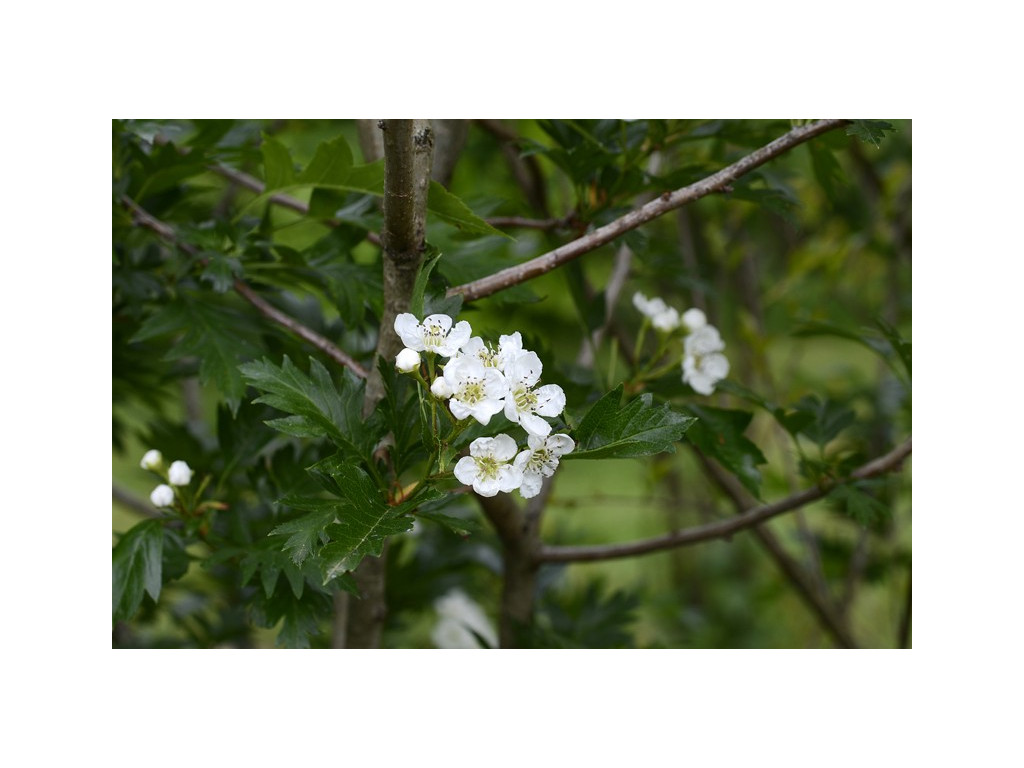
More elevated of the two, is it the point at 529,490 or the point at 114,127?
the point at 114,127

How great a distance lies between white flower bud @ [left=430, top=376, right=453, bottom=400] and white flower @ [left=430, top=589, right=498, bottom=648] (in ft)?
2.93

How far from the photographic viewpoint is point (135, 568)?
91 cm

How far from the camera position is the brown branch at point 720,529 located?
1071mm

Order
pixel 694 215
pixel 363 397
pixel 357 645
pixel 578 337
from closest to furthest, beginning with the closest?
1. pixel 363 397
2. pixel 357 645
3. pixel 694 215
4. pixel 578 337

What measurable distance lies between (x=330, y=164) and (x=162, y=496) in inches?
14.3

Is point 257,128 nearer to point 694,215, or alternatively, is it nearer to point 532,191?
point 532,191

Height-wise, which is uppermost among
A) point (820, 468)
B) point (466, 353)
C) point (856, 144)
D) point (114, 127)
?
point (856, 144)

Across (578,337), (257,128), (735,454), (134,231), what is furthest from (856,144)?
(134,231)

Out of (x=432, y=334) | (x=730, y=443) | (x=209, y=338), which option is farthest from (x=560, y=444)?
(x=209, y=338)

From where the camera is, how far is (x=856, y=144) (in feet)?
5.82

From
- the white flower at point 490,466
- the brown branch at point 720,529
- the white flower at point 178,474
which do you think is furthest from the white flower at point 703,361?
the white flower at point 178,474

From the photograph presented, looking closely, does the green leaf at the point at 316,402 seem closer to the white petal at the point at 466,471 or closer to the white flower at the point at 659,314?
the white petal at the point at 466,471

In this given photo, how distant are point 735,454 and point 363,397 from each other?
0.41 metres

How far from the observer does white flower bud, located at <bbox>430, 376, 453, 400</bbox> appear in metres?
0.67
